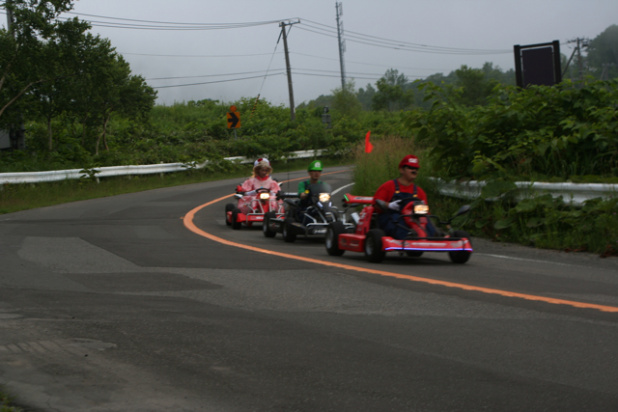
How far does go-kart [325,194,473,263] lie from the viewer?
8688 millimetres

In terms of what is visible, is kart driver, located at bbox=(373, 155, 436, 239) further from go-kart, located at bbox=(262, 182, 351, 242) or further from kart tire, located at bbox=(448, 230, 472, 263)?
go-kart, located at bbox=(262, 182, 351, 242)

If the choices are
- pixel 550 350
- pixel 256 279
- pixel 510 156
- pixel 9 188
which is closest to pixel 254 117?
pixel 9 188

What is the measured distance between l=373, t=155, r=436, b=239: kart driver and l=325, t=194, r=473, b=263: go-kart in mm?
54

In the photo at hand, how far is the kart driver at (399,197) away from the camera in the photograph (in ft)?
30.2

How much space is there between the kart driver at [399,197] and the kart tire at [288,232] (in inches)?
110

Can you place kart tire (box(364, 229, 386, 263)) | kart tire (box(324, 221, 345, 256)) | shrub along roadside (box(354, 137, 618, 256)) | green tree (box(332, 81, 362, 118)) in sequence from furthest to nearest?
green tree (box(332, 81, 362, 118))
kart tire (box(324, 221, 345, 256))
shrub along roadside (box(354, 137, 618, 256))
kart tire (box(364, 229, 386, 263))

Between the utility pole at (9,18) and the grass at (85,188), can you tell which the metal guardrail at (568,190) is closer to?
the grass at (85,188)

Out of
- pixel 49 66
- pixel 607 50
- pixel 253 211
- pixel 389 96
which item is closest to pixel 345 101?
pixel 389 96

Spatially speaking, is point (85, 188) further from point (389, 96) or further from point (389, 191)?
point (389, 96)

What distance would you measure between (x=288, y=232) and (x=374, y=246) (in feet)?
11.2

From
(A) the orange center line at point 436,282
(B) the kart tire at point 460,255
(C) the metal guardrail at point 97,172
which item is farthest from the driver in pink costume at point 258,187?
(C) the metal guardrail at point 97,172

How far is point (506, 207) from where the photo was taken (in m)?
11.8

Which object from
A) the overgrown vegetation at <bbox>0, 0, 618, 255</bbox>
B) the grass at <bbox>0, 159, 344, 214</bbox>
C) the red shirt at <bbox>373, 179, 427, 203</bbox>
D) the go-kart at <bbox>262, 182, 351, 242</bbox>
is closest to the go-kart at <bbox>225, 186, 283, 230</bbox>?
the go-kart at <bbox>262, 182, 351, 242</bbox>

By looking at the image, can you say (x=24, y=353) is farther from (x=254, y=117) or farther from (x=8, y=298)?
(x=254, y=117)
